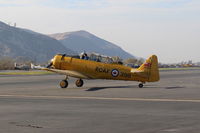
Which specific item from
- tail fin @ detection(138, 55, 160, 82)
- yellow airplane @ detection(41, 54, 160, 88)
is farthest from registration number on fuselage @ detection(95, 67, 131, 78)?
tail fin @ detection(138, 55, 160, 82)

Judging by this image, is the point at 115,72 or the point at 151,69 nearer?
the point at 151,69

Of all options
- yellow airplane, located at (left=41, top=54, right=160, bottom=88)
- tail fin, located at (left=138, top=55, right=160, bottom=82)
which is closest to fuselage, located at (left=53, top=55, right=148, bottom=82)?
yellow airplane, located at (left=41, top=54, right=160, bottom=88)

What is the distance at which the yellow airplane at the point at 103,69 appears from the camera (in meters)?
28.0

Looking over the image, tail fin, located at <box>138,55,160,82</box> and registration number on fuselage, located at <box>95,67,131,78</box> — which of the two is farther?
registration number on fuselage, located at <box>95,67,131,78</box>

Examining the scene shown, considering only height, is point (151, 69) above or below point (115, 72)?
above

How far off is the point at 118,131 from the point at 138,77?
17343 mm

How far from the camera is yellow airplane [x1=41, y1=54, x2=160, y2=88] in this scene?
27953 mm

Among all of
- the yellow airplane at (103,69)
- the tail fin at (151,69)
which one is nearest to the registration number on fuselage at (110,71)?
the yellow airplane at (103,69)

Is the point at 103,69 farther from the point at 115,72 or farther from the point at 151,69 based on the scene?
the point at 151,69

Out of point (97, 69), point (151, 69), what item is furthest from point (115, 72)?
point (151, 69)

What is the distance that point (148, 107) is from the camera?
16.7 metres

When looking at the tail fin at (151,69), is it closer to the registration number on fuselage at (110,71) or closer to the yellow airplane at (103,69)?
the yellow airplane at (103,69)

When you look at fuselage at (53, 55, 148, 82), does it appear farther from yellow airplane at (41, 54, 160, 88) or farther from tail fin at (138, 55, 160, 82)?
tail fin at (138, 55, 160, 82)

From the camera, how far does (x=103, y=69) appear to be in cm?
2862
